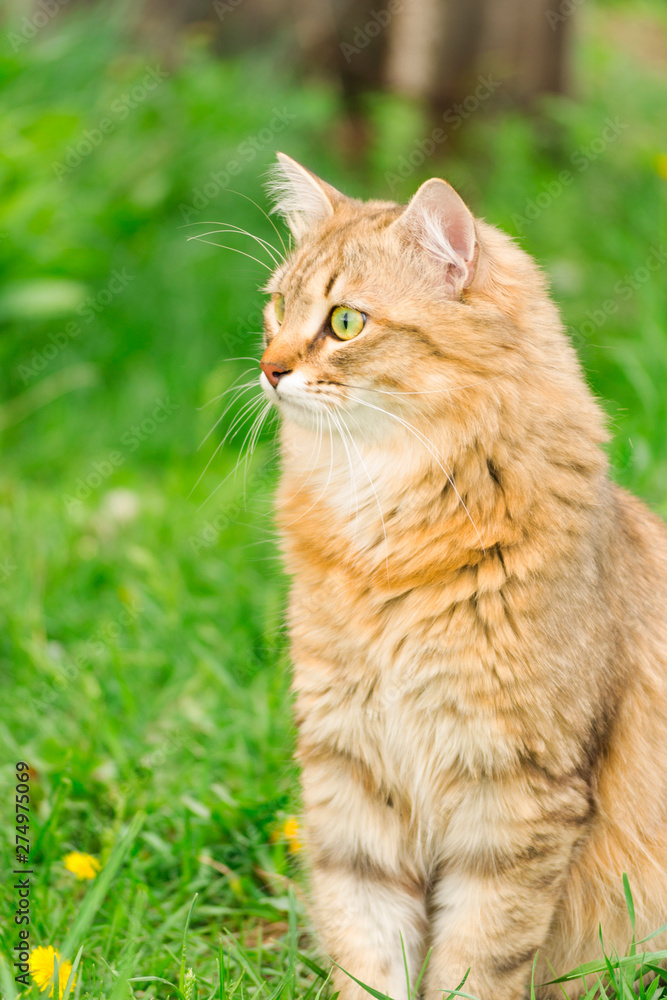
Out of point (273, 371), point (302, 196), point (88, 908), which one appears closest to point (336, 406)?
point (273, 371)

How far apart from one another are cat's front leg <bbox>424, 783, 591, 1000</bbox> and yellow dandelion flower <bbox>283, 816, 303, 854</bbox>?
0.58 metres

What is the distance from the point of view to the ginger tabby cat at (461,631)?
1981mm

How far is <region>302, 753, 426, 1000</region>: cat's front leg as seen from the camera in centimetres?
213

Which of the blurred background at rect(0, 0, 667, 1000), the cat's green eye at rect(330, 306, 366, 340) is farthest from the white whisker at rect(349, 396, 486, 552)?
the blurred background at rect(0, 0, 667, 1000)

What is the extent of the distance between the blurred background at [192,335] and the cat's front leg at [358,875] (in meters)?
0.26

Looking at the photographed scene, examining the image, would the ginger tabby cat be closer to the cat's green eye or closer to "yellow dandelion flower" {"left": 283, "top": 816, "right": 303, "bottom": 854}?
the cat's green eye

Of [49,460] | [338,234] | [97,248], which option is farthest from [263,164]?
[338,234]

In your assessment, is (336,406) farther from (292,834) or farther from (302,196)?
(292,834)

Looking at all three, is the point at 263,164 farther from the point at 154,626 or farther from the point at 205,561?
the point at 154,626

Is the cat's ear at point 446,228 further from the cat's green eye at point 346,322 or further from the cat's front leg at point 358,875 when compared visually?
the cat's front leg at point 358,875

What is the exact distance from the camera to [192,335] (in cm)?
555

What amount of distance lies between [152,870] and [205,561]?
60.1 inches

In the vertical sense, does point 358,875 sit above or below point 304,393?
below

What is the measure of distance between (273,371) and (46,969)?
1357 mm
